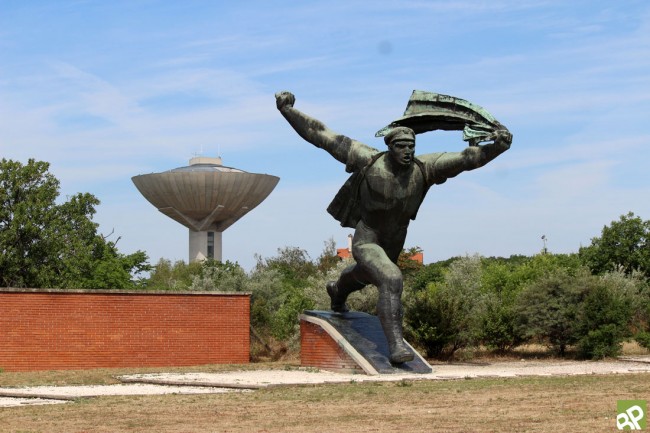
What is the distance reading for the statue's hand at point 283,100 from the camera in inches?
707

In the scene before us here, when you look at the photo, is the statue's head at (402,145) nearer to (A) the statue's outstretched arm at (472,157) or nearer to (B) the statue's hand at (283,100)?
(A) the statue's outstretched arm at (472,157)

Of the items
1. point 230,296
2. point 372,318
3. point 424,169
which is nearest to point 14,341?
point 230,296

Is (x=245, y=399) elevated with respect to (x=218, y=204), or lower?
lower

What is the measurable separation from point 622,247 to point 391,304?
29354 millimetres

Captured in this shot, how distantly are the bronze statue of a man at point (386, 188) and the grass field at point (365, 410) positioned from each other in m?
2.55

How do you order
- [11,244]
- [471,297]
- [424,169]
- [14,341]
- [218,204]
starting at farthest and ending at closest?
[218,204]
[11,244]
[471,297]
[14,341]
[424,169]

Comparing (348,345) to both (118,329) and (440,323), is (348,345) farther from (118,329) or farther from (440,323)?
(118,329)

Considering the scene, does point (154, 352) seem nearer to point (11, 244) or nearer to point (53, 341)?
point (53, 341)

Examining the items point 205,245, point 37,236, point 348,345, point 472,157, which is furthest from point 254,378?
point 205,245

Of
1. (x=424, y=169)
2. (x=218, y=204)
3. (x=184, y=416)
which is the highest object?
(x=218, y=204)

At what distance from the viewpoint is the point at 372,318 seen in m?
19.4

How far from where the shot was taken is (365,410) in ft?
36.2

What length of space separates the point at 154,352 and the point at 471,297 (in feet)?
24.9

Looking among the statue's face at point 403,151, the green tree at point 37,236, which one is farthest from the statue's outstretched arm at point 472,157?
the green tree at point 37,236
